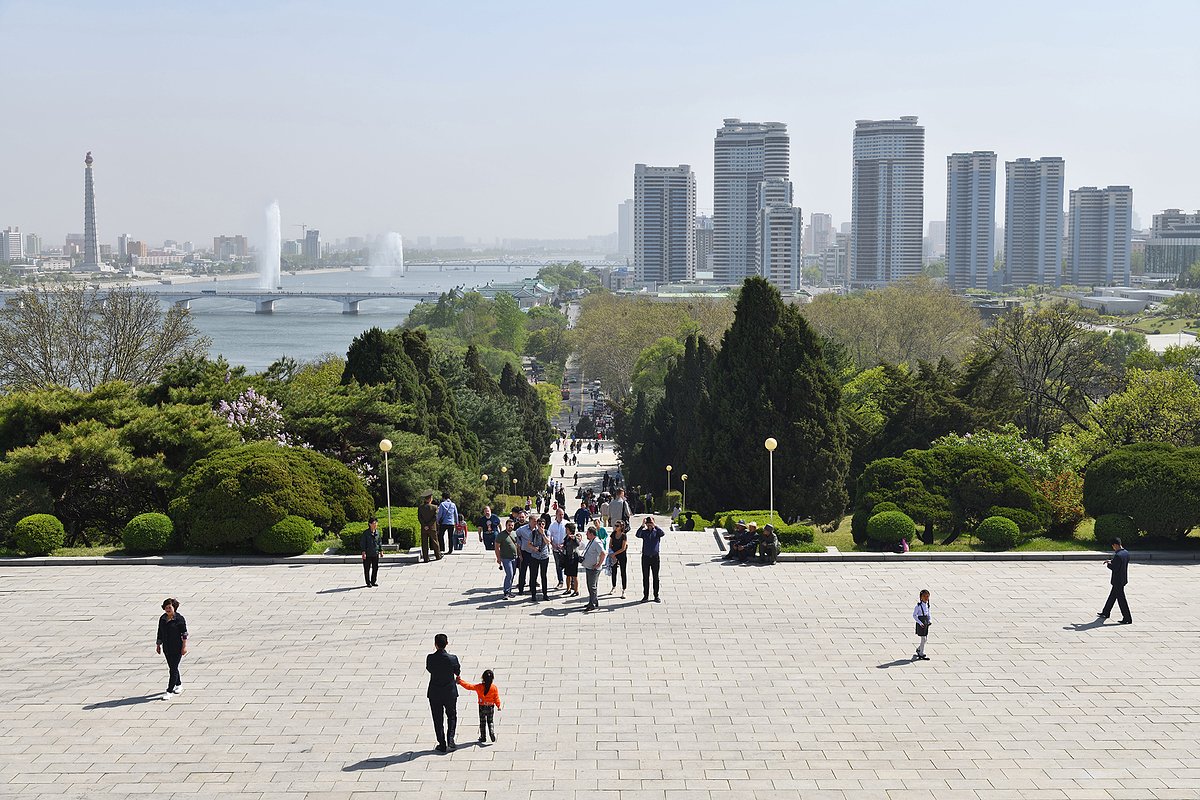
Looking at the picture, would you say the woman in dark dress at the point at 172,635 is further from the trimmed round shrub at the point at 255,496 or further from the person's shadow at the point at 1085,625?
the person's shadow at the point at 1085,625

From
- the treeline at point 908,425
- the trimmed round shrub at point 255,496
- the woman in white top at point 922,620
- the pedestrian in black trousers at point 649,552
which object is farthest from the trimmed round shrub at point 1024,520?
the trimmed round shrub at point 255,496

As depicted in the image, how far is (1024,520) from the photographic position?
21.3 m

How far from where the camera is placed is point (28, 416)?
74.3ft

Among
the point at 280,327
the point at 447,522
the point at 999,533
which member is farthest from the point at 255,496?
the point at 280,327

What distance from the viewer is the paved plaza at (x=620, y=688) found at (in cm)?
1084

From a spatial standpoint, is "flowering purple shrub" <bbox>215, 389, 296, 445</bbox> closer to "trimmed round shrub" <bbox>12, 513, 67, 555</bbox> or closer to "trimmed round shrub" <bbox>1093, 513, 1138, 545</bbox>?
"trimmed round shrub" <bbox>12, 513, 67, 555</bbox>

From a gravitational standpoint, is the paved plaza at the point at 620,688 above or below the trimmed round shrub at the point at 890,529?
below

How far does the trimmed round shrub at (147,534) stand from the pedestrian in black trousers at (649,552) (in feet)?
27.4

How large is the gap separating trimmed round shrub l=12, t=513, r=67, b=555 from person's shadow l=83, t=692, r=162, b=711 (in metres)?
8.10

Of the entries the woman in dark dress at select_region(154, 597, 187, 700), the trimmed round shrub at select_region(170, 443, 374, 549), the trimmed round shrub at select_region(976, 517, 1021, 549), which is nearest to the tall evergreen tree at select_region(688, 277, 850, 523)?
the trimmed round shrub at select_region(976, 517, 1021, 549)

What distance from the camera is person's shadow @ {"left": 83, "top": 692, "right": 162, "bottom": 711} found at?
1276 centimetres

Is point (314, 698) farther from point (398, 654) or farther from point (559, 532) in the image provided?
point (559, 532)

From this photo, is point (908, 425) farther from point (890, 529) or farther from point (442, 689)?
point (442, 689)

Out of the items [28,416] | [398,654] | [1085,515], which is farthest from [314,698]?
[1085,515]
